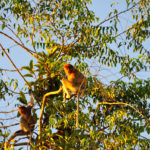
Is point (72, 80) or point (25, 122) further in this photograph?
point (25, 122)

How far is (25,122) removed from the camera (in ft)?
20.4

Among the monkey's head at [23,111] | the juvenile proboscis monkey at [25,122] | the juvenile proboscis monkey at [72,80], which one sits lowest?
the juvenile proboscis monkey at [25,122]

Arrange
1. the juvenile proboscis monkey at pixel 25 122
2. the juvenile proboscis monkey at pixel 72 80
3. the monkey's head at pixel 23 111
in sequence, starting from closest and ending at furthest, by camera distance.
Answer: the juvenile proboscis monkey at pixel 72 80, the juvenile proboscis monkey at pixel 25 122, the monkey's head at pixel 23 111

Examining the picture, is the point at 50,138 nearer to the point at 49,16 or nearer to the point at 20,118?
the point at 20,118

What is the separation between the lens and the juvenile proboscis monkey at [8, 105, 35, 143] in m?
6.00

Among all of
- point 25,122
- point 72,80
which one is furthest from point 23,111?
point 72,80

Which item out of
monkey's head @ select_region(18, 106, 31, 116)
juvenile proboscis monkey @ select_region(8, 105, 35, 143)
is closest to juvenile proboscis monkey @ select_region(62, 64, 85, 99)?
juvenile proboscis monkey @ select_region(8, 105, 35, 143)

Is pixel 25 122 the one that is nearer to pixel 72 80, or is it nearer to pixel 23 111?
pixel 23 111

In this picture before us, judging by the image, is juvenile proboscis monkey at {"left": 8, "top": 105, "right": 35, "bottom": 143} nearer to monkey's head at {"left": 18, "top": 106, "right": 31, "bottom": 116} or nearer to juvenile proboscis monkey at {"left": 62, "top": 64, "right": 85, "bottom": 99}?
monkey's head at {"left": 18, "top": 106, "right": 31, "bottom": 116}

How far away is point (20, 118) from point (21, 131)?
525 millimetres

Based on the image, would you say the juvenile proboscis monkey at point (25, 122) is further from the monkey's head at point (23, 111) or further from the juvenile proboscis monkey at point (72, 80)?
the juvenile proboscis monkey at point (72, 80)

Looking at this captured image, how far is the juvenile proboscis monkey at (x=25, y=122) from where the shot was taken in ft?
19.7

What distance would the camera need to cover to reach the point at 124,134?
6.54m

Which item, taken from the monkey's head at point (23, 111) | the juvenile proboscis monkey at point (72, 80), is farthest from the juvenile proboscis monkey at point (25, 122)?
the juvenile proboscis monkey at point (72, 80)
